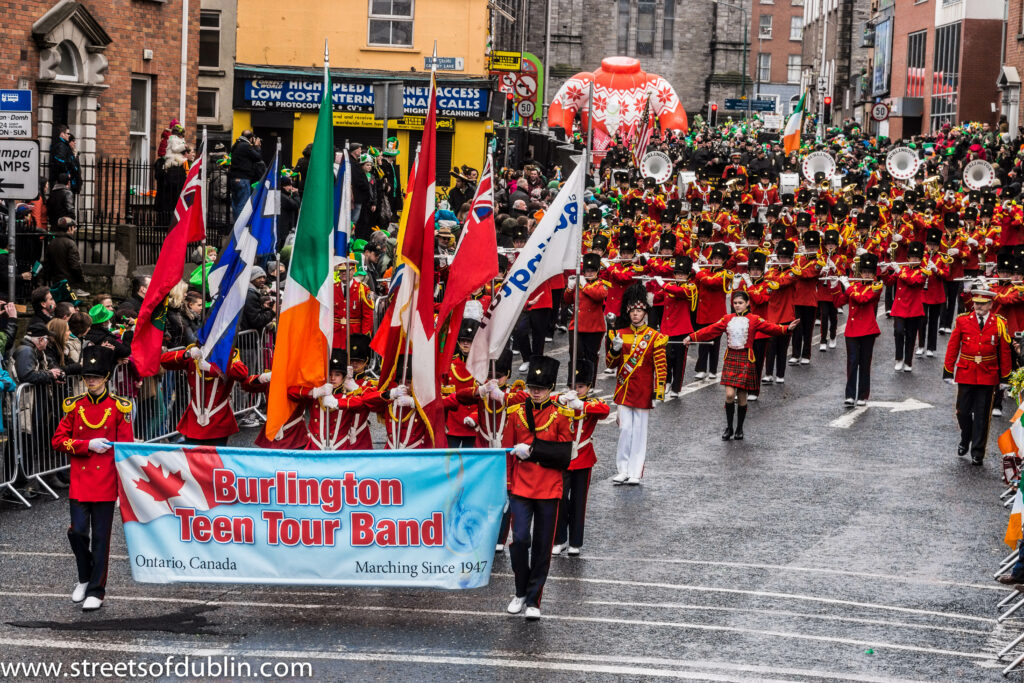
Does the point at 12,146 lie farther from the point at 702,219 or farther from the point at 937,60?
the point at 937,60

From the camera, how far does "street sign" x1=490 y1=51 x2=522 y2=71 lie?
35.2 metres

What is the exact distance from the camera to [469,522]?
1094 cm

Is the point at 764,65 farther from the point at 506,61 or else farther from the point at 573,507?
the point at 573,507

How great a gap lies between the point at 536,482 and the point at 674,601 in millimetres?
1374

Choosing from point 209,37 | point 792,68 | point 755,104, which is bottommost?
point 209,37

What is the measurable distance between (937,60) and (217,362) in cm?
5579

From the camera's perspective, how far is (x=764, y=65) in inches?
4707

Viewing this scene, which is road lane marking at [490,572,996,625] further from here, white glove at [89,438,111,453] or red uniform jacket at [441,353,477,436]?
white glove at [89,438,111,453]

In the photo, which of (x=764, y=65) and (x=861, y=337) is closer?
(x=861, y=337)

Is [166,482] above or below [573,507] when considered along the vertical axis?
above

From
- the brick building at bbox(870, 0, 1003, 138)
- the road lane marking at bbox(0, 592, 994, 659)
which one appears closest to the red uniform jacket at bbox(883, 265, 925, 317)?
the road lane marking at bbox(0, 592, 994, 659)

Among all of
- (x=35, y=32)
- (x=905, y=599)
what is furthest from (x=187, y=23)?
(x=905, y=599)

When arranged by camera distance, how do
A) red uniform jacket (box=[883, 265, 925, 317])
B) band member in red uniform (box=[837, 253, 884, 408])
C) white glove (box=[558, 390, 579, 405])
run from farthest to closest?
1. red uniform jacket (box=[883, 265, 925, 317])
2. band member in red uniform (box=[837, 253, 884, 408])
3. white glove (box=[558, 390, 579, 405])

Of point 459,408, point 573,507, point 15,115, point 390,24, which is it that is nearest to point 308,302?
point 459,408
